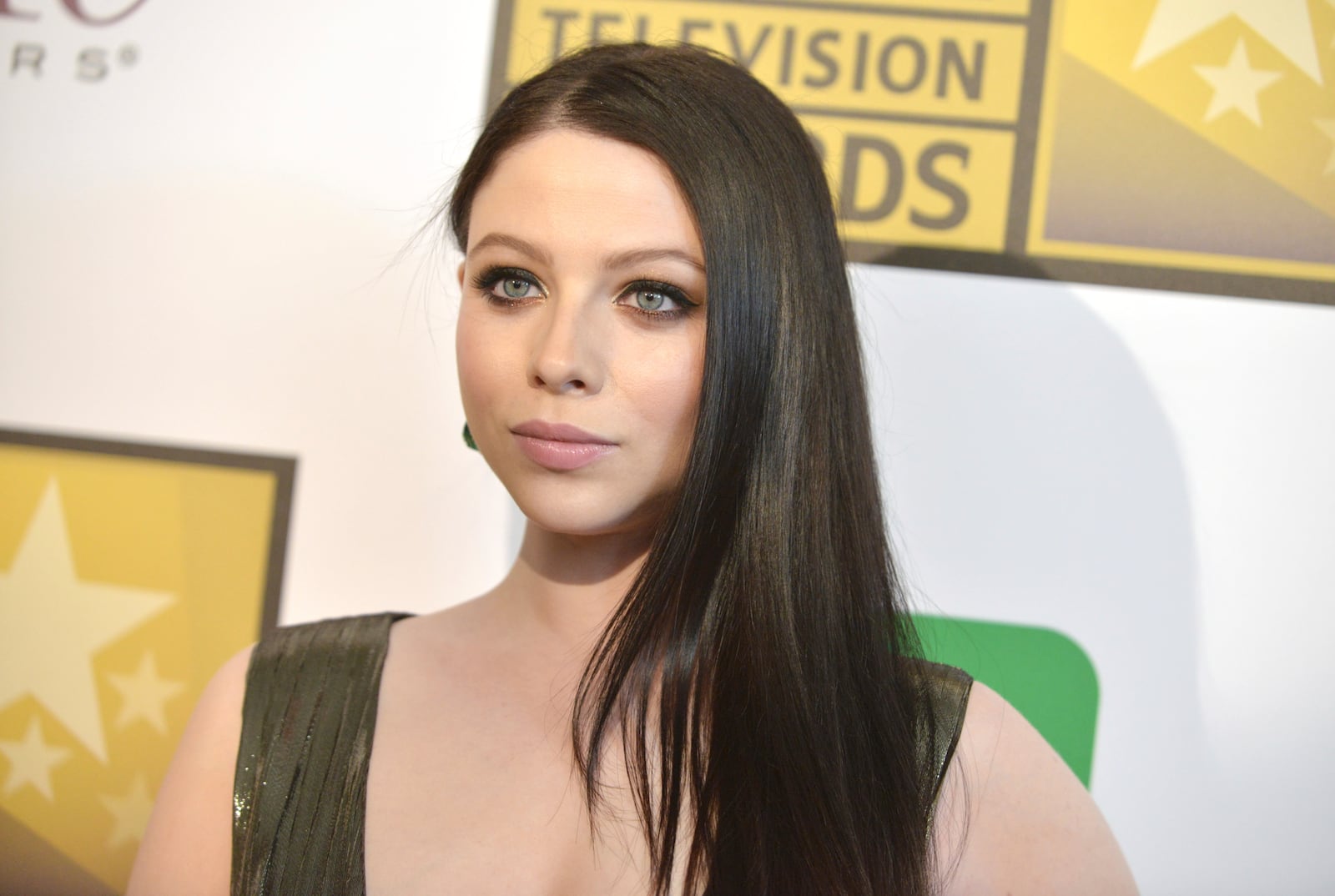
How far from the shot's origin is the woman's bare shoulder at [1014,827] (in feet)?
3.27

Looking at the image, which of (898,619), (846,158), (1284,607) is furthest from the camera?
(846,158)

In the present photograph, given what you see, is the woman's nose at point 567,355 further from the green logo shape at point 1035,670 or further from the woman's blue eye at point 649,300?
the green logo shape at point 1035,670

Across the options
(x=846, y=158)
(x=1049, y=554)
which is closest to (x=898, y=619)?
(x=1049, y=554)

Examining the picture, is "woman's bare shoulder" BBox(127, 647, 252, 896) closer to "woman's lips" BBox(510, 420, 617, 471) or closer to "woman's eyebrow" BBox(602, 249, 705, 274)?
"woman's lips" BBox(510, 420, 617, 471)

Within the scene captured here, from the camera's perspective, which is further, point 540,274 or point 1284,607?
point 1284,607

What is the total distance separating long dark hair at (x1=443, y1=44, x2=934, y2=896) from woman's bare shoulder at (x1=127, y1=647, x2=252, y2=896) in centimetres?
33

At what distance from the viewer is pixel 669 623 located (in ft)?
3.29

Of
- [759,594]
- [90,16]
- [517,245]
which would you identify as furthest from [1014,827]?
[90,16]

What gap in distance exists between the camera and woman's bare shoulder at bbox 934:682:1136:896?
39.2 inches

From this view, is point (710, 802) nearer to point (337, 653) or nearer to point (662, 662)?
point (662, 662)

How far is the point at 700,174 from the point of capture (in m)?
0.97

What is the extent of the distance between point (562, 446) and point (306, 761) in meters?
0.38

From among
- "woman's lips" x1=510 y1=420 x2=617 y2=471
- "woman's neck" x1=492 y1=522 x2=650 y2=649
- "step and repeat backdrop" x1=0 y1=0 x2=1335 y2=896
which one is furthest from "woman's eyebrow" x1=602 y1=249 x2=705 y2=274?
"step and repeat backdrop" x1=0 y1=0 x2=1335 y2=896

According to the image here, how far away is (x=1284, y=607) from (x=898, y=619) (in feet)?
1.81
